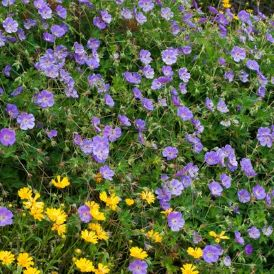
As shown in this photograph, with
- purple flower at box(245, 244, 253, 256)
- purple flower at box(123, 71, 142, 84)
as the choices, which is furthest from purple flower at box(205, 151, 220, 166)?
purple flower at box(123, 71, 142, 84)

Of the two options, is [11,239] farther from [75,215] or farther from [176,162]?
[176,162]

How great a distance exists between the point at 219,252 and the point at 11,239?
1.00 m

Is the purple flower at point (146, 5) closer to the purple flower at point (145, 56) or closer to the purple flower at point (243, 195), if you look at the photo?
the purple flower at point (145, 56)

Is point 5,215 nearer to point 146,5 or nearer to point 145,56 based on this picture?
point 145,56

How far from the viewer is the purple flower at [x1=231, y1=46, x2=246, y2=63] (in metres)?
4.25

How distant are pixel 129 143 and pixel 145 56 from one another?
0.67m

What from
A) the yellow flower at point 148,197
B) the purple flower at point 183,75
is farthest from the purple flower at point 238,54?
the yellow flower at point 148,197

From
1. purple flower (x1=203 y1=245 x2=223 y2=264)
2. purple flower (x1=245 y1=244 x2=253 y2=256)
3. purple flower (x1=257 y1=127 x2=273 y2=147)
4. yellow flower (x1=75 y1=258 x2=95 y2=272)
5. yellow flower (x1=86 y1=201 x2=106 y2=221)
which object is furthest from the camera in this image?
purple flower (x1=257 y1=127 x2=273 y2=147)

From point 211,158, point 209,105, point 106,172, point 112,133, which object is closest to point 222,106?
point 209,105

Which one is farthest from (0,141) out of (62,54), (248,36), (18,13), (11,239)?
(248,36)

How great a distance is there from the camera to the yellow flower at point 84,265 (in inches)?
109

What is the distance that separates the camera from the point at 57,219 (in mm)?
2842

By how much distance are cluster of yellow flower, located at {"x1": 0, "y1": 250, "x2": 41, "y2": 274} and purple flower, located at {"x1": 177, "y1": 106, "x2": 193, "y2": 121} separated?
134cm

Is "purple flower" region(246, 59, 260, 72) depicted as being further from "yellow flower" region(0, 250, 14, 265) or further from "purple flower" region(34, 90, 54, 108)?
"yellow flower" region(0, 250, 14, 265)
